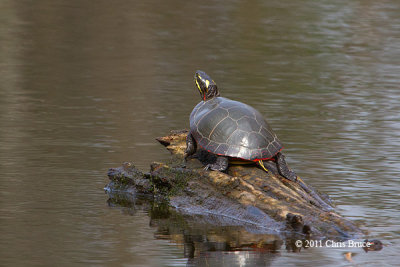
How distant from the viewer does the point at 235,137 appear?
28.0 feet

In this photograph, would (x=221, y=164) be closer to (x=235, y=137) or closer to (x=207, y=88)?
(x=235, y=137)

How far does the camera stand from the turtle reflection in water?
8453 millimetres

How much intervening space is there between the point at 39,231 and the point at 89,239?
1.73ft

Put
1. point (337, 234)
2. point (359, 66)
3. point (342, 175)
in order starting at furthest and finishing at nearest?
1. point (359, 66)
2. point (342, 175)
3. point (337, 234)

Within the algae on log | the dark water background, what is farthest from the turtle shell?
the dark water background

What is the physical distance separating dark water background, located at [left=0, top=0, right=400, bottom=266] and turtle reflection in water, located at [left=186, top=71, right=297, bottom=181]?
873 mm

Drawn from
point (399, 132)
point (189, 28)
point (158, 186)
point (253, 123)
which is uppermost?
point (253, 123)

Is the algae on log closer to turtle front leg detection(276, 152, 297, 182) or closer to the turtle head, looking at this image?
turtle front leg detection(276, 152, 297, 182)

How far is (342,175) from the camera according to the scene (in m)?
9.98

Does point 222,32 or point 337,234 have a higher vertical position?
point 337,234

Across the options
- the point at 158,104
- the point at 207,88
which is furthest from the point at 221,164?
the point at 158,104

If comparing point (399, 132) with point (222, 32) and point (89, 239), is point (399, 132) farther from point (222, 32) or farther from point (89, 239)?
point (222, 32)

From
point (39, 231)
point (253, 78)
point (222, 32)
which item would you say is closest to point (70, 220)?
point (39, 231)

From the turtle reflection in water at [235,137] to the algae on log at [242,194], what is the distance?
0.47ft
